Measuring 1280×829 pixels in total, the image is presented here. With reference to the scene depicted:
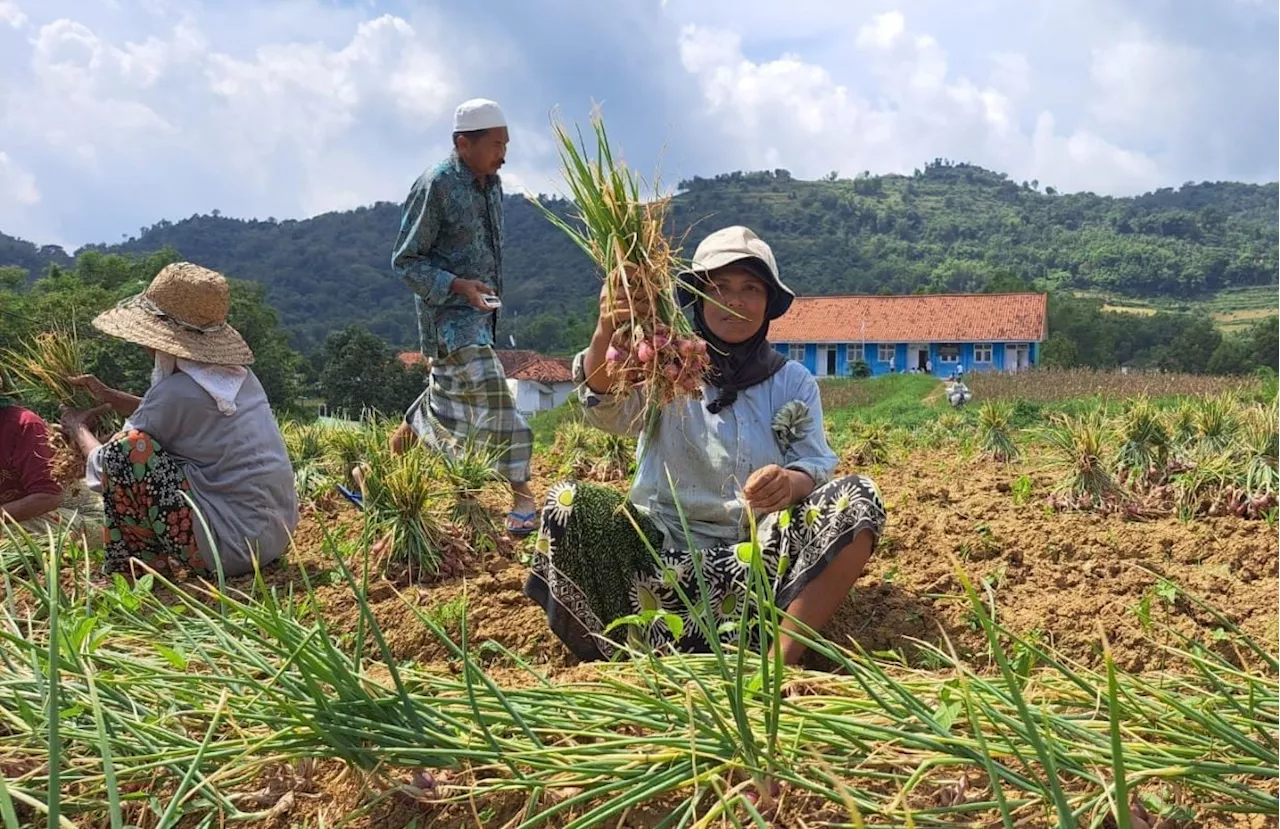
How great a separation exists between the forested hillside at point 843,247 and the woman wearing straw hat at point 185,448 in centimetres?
3948

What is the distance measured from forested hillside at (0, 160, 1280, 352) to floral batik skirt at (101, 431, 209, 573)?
39.6m

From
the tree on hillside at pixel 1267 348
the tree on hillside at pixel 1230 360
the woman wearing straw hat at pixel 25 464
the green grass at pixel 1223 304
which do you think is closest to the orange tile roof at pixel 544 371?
the tree on hillside at pixel 1230 360

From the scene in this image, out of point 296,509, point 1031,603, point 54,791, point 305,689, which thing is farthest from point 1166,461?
point 54,791

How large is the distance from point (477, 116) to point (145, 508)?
1944 millimetres

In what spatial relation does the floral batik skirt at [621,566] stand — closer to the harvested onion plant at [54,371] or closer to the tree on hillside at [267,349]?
the harvested onion plant at [54,371]

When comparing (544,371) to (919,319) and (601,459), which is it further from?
(601,459)

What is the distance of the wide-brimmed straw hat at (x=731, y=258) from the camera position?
2.37 m

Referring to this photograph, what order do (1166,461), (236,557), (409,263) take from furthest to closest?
1. (1166,461)
2. (409,263)
3. (236,557)

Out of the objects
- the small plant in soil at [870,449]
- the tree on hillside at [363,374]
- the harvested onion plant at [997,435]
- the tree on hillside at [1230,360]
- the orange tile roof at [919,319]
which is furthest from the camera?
the orange tile roof at [919,319]

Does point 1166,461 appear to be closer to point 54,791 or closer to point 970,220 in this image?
point 54,791

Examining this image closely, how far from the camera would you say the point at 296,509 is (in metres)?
3.24

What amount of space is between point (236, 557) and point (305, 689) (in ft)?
6.64

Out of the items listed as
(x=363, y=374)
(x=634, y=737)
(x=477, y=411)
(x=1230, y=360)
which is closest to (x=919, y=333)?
(x=1230, y=360)

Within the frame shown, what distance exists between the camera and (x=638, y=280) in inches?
86.6
